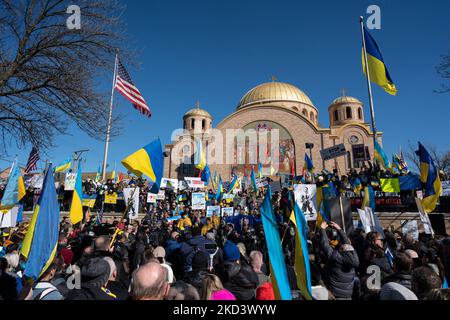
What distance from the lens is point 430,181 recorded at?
733 centimetres

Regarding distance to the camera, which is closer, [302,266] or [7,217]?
[302,266]

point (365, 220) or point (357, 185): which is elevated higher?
point (357, 185)

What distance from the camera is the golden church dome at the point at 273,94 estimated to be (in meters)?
48.7

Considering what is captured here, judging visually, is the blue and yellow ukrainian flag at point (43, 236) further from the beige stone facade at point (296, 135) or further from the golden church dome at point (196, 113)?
the golden church dome at point (196, 113)

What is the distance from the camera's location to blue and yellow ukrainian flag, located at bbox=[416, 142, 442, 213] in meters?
7.13

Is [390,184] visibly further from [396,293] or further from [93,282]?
[93,282]

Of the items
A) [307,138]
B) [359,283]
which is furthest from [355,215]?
[307,138]

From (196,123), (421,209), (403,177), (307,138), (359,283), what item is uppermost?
(196,123)

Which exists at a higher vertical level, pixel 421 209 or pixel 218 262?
pixel 421 209

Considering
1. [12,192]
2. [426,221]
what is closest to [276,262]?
[426,221]

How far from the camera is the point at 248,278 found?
3807 millimetres

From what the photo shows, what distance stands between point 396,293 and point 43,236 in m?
4.45
